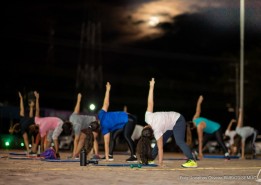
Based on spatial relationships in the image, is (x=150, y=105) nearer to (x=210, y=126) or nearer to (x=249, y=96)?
(x=210, y=126)

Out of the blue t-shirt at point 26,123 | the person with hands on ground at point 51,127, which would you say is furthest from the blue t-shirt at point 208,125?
the blue t-shirt at point 26,123

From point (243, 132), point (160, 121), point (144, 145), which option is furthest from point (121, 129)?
point (243, 132)

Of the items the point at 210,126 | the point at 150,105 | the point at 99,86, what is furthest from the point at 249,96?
the point at 150,105

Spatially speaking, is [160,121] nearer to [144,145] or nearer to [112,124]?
[144,145]

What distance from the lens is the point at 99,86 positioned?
6556 centimetres

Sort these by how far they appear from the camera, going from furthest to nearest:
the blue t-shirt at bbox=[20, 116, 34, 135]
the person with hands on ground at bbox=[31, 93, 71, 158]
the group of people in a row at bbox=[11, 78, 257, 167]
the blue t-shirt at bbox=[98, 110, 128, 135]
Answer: the blue t-shirt at bbox=[20, 116, 34, 135]
the person with hands on ground at bbox=[31, 93, 71, 158]
the blue t-shirt at bbox=[98, 110, 128, 135]
the group of people in a row at bbox=[11, 78, 257, 167]

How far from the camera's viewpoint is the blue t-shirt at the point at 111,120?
50.5 feet

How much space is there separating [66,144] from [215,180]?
27.4 metres

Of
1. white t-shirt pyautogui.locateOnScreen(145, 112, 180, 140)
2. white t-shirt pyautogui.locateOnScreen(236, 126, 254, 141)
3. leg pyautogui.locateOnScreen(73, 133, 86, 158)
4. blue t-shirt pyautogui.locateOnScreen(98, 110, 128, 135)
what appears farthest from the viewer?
white t-shirt pyautogui.locateOnScreen(236, 126, 254, 141)

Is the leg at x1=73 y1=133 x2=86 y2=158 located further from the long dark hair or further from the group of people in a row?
the long dark hair

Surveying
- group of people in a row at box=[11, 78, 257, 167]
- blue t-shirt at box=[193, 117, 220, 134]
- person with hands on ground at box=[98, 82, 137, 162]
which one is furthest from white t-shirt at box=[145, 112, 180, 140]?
blue t-shirt at box=[193, 117, 220, 134]

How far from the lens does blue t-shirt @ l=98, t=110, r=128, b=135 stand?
1538cm

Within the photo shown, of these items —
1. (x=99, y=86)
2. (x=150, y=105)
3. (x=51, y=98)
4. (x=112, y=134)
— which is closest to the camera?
(x=150, y=105)

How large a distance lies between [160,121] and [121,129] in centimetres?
396
